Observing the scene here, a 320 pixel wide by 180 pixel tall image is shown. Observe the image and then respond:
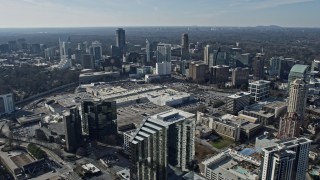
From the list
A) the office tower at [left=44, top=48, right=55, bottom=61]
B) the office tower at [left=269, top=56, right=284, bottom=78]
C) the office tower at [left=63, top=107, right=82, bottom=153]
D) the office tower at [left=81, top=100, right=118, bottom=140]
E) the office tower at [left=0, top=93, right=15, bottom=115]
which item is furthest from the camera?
the office tower at [left=44, top=48, right=55, bottom=61]

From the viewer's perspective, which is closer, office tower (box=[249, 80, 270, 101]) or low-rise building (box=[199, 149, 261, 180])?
low-rise building (box=[199, 149, 261, 180])

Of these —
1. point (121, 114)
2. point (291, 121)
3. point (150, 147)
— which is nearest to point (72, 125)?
point (121, 114)

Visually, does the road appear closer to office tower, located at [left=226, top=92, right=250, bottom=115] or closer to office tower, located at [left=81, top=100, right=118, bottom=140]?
office tower, located at [left=81, top=100, right=118, bottom=140]

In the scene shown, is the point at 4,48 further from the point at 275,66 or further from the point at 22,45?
the point at 275,66

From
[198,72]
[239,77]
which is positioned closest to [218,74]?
[198,72]

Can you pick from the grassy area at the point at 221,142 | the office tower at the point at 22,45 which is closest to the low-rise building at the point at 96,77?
the grassy area at the point at 221,142

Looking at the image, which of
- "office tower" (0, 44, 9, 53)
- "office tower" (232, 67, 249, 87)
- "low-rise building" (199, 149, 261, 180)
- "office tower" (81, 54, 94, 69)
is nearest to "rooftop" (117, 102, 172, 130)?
"low-rise building" (199, 149, 261, 180)

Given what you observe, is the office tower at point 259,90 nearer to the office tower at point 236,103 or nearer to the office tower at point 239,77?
the office tower at point 236,103
